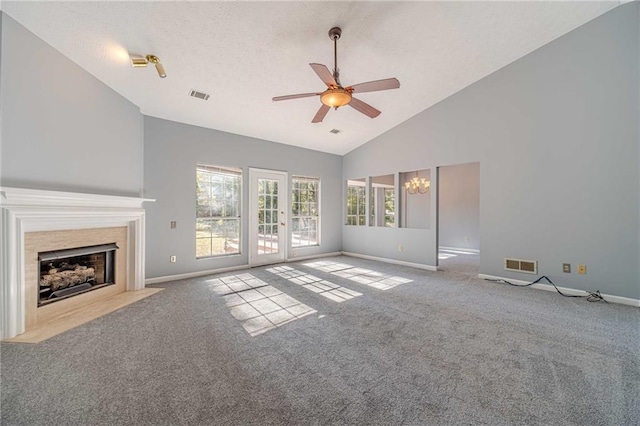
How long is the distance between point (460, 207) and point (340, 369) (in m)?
7.39

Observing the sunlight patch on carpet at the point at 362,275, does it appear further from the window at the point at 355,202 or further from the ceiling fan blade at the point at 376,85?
the ceiling fan blade at the point at 376,85

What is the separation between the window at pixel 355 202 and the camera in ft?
23.1

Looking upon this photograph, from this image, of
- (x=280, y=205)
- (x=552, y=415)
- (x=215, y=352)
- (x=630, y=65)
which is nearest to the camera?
(x=552, y=415)

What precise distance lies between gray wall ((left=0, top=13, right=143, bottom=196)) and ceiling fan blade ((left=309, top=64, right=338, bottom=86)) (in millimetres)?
2771

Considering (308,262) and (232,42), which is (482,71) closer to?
(232,42)

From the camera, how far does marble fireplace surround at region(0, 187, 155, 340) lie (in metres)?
2.34

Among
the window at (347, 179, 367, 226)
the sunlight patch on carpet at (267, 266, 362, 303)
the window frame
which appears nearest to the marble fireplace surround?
the sunlight patch on carpet at (267, 266, 362, 303)

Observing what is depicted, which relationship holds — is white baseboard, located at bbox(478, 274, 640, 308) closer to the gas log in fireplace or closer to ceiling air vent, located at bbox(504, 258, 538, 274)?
ceiling air vent, located at bbox(504, 258, 538, 274)

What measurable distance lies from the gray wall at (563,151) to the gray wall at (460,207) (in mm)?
3078

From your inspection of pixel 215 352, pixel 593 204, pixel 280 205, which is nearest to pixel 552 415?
pixel 215 352

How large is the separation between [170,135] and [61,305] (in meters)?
2.89

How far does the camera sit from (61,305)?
2.97 metres

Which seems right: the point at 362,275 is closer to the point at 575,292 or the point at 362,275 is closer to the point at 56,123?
the point at 575,292

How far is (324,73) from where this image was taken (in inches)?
98.7
